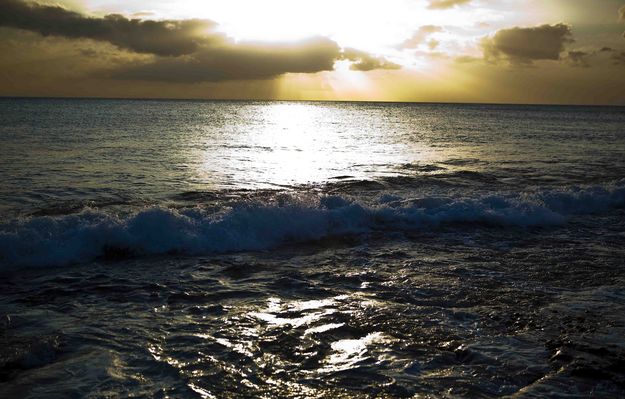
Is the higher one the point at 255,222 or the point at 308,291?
the point at 255,222

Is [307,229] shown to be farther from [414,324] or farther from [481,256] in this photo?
[414,324]

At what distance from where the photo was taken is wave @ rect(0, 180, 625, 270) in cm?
1096

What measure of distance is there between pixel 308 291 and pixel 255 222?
15.1 ft

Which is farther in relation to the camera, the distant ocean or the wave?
the wave

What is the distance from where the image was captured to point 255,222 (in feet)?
42.4

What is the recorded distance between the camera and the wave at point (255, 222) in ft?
36.0

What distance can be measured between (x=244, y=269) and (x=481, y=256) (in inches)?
213

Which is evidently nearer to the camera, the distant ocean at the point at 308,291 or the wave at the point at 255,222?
the distant ocean at the point at 308,291

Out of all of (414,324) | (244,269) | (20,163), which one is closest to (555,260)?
(414,324)

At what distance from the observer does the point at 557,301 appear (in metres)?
8.17

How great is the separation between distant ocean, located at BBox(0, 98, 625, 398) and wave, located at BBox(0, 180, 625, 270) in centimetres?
5

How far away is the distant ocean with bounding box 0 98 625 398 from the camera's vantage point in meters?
5.75

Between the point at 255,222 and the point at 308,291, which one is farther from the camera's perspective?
the point at 255,222

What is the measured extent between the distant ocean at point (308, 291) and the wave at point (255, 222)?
5cm
